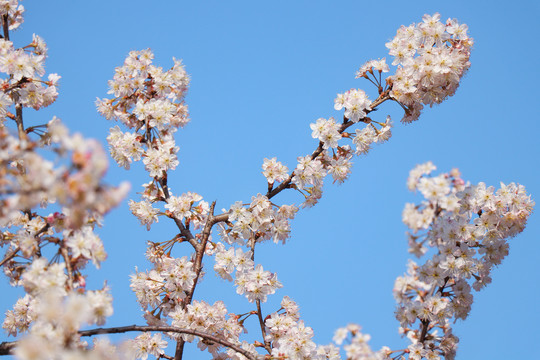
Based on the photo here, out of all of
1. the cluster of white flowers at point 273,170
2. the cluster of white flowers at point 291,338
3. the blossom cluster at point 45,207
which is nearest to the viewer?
the blossom cluster at point 45,207

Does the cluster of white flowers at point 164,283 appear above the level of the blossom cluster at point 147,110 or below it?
below

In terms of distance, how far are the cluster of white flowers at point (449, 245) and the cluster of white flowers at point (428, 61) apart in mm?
1356

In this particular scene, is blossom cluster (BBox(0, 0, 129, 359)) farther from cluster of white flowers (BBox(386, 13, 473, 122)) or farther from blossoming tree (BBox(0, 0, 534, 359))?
cluster of white flowers (BBox(386, 13, 473, 122))

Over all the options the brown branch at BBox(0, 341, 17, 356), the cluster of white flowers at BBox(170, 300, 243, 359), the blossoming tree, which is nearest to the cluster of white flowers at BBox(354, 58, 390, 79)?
the blossoming tree

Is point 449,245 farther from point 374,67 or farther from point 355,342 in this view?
point 374,67

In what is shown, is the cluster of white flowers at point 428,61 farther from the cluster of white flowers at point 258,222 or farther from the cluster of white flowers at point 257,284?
the cluster of white flowers at point 257,284

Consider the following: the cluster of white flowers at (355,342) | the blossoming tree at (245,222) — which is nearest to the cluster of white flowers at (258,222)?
the blossoming tree at (245,222)

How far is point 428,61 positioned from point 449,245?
241 cm

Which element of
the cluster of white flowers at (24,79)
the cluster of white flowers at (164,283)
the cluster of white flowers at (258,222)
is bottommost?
the cluster of white flowers at (164,283)

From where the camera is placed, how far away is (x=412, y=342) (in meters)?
5.32

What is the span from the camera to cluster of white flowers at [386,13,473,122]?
6441 mm

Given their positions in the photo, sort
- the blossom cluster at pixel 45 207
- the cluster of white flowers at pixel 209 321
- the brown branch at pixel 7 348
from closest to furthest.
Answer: the blossom cluster at pixel 45 207 → the brown branch at pixel 7 348 → the cluster of white flowers at pixel 209 321

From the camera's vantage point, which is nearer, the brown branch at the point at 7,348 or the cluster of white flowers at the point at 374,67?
the brown branch at the point at 7,348

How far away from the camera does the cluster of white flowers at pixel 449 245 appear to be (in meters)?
4.20
